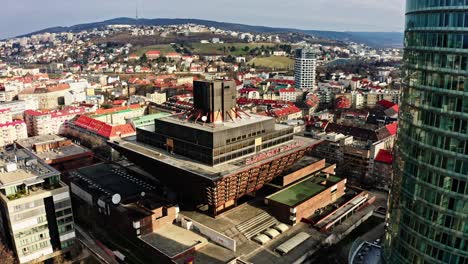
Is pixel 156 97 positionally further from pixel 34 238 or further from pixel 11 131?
pixel 34 238

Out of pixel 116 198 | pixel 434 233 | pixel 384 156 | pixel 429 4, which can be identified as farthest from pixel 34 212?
A: pixel 384 156

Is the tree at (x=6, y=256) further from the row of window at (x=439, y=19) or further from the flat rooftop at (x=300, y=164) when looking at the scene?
the row of window at (x=439, y=19)

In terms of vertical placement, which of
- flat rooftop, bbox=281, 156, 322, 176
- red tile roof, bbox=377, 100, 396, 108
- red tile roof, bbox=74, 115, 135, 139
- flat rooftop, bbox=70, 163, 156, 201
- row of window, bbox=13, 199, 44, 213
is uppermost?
red tile roof, bbox=377, 100, 396, 108

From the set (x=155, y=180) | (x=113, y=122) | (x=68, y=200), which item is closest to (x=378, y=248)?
(x=155, y=180)

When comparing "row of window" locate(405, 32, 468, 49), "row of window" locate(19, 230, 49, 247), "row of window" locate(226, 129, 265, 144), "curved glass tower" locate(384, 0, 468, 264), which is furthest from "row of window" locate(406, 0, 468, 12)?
"row of window" locate(19, 230, 49, 247)

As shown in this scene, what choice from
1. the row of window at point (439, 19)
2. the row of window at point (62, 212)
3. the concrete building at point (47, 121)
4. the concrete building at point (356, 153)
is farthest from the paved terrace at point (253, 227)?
the concrete building at point (47, 121)

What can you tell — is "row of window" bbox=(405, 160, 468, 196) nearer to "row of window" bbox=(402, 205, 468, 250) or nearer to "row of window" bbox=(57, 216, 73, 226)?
"row of window" bbox=(402, 205, 468, 250)
